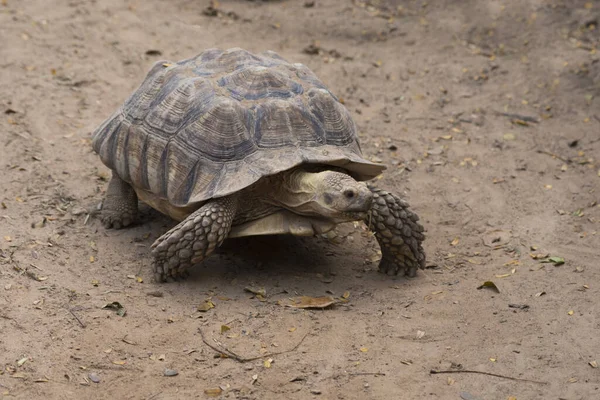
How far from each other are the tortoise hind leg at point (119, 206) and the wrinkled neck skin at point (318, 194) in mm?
1272

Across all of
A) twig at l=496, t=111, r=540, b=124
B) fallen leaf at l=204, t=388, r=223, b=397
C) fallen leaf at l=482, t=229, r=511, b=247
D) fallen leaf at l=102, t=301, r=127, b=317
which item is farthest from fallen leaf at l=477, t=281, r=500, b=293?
twig at l=496, t=111, r=540, b=124

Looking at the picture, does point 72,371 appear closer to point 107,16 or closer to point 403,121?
point 403,121

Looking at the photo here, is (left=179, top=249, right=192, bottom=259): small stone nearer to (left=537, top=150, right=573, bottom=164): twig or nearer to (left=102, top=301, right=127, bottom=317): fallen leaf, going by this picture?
(left=102, top=301, right=127, bottom=317): fallen leaf

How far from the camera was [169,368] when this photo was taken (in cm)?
430

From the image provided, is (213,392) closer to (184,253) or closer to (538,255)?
(184,253)

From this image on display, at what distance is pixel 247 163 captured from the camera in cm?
517

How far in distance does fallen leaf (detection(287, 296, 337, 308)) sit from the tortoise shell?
799 millimetres

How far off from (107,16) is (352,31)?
303 centimetres

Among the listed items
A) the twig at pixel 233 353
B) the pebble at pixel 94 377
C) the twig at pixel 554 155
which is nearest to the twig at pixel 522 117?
the twig at pixel 554 155

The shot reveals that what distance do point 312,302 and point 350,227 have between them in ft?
4.68

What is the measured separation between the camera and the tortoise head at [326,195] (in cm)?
489

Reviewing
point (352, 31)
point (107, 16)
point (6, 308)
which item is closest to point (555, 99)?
point (352, 31)

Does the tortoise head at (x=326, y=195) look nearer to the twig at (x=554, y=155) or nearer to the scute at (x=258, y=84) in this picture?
the scute at (x=258, y=84)

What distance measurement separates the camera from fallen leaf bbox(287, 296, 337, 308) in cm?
505
